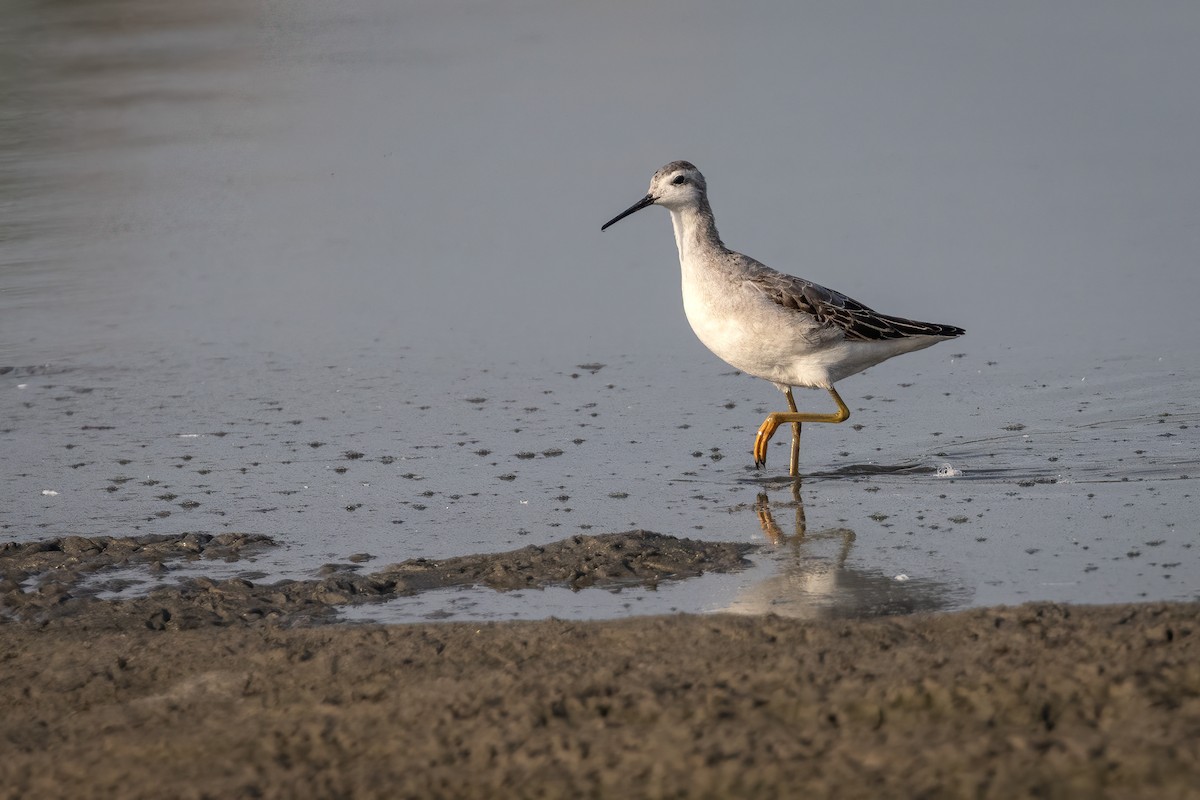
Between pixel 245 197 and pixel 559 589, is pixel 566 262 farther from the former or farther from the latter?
pixel 559 589

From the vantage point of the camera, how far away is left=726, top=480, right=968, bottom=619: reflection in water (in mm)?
5895

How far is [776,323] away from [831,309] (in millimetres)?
369

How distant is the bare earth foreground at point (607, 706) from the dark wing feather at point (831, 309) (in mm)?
3474

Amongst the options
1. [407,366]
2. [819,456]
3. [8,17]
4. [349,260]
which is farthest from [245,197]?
[8,17]

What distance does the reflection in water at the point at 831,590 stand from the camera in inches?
232

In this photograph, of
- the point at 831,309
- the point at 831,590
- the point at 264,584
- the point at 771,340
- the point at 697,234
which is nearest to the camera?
the point at 831,590

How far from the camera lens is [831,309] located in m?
8.84

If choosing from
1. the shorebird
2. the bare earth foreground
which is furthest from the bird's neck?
the bare earth foreground

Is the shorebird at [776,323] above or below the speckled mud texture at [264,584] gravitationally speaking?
above

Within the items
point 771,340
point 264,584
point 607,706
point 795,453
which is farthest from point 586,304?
point 607,706

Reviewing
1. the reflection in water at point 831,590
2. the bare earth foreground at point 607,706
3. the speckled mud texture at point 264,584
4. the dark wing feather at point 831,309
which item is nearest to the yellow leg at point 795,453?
the dark wing feather at point 831,309

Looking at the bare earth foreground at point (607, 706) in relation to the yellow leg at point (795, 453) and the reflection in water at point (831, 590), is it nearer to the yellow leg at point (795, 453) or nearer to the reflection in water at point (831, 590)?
the reflection in water at point (831, 590)

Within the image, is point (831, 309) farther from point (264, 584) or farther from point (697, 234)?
point (264, 584)

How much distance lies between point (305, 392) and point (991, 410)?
4.23m
